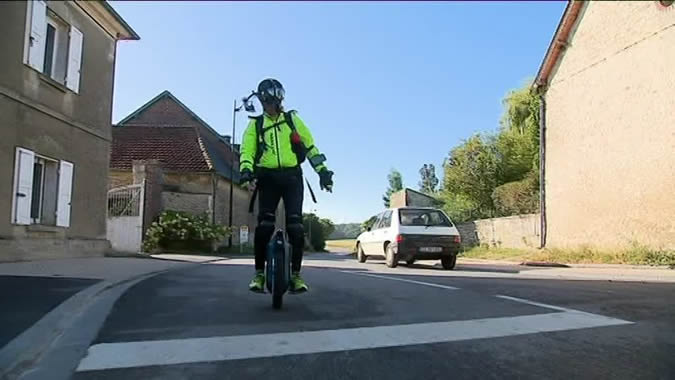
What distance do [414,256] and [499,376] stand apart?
11159 millimetres

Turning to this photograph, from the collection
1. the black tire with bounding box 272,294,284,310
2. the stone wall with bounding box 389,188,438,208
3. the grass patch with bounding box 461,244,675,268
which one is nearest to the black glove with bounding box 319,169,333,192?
the black tire with bounding box 272,294,284,310

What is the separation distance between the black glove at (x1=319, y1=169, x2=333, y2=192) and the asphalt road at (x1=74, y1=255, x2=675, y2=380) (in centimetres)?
112

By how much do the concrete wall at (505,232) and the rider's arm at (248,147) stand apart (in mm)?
18794

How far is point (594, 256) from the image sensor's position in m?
17.1

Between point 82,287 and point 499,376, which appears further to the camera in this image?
point 82,287

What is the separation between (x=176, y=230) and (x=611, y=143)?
1654 centimetres

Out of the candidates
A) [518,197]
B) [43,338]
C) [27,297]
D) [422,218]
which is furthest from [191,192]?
[43,338]

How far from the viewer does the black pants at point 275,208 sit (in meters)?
5.59

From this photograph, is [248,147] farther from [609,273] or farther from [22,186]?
[609,273]

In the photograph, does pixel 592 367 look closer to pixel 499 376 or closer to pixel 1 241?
pixel 499 376

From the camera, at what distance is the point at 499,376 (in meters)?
3.34

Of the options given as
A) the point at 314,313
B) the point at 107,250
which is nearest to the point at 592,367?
the point at 314,313

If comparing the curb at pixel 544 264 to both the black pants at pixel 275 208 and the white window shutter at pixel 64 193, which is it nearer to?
the white window shutter at pixel 64 193

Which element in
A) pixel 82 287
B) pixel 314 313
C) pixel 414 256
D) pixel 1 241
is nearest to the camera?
pixel 314 313
